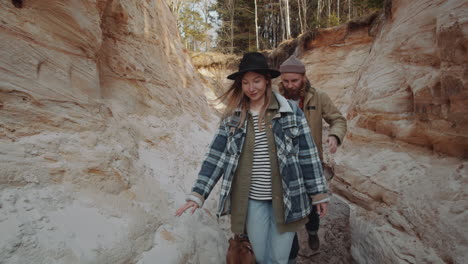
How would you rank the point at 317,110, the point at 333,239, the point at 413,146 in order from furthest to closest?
the point at 333,239, the point at 413,146, the point at 317,110

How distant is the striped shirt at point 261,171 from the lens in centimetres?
193

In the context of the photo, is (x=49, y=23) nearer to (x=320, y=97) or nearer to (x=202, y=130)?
(x=320, y=97)

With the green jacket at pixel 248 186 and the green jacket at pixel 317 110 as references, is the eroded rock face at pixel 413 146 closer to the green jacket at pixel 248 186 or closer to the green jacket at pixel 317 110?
the green jacket at pixel 317 110

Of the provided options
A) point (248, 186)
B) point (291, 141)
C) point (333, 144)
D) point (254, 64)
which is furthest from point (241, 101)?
point (333, 144)

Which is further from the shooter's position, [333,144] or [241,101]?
[333,144]

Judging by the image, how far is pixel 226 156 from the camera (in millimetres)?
2035

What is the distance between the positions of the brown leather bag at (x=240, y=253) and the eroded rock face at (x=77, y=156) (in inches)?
19.7

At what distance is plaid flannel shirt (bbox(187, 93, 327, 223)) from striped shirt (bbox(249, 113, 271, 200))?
106 millimetres

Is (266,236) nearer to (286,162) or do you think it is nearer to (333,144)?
(286,162)

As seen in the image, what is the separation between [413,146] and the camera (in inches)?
120

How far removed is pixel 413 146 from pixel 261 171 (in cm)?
238

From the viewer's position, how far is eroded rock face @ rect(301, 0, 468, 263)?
2234 millimetres

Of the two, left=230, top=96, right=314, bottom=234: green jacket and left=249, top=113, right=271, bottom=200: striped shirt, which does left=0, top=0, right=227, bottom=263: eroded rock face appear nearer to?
left=230, top=96, right=314, bottom=234: green jacket

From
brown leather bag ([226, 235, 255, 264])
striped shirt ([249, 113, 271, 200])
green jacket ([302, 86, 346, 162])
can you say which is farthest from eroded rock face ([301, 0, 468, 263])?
striped shirt ([249, 113, 271, 200])
